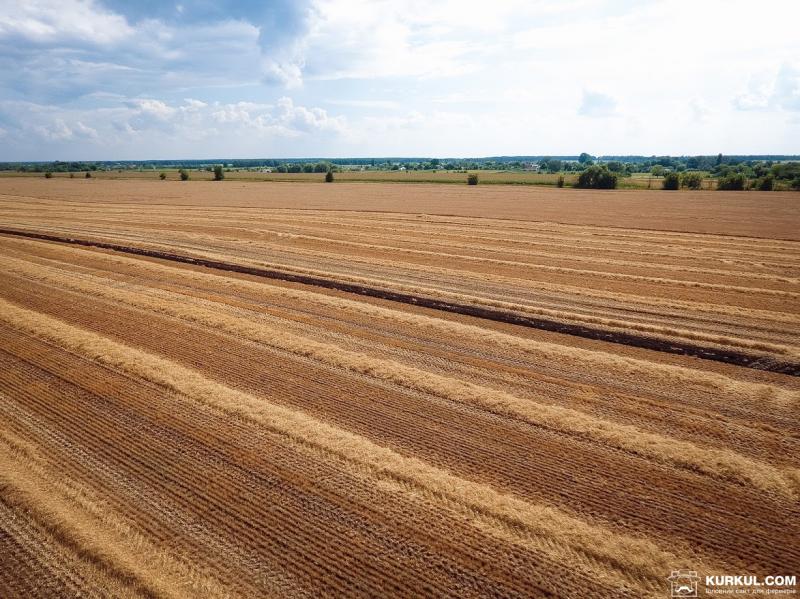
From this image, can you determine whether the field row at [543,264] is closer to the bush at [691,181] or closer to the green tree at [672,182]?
the green tree at [672,182]

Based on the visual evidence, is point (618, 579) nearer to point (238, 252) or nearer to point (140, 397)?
point (140, 397)

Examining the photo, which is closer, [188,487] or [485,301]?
[188,487]

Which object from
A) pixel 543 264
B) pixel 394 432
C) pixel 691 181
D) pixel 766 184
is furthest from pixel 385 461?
pixel 691 181

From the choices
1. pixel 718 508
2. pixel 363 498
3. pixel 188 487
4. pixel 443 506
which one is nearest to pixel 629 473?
pixel 718 508

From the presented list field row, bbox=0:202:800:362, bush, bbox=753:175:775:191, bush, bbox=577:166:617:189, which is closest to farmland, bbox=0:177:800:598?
field row, bbox=0:202:800:362

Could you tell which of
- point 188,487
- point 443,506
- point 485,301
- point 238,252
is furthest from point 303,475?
point 238,252

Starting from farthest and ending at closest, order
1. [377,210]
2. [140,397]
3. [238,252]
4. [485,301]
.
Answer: [377,210] < [238,252] < [485,301] < [140,397]

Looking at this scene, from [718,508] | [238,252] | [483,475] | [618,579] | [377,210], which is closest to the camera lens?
[618,579]

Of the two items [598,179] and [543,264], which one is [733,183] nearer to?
[598,179]

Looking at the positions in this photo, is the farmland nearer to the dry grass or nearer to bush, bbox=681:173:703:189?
the dry grass
